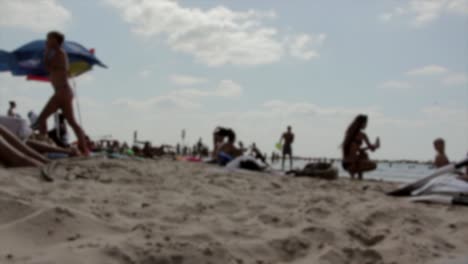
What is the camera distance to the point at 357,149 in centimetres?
830

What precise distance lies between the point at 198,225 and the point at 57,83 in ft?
12.5

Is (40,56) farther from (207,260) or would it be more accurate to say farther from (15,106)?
(207,260)

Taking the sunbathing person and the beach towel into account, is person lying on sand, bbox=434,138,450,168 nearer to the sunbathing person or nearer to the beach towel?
the sunbathing person

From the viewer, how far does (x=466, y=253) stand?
2646 millimetres

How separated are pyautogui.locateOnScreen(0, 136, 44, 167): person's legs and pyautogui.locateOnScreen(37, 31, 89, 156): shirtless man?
5.60ft

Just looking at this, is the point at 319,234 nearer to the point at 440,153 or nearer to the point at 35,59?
the point at 440,153

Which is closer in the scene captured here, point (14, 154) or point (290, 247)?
point (290, 247)

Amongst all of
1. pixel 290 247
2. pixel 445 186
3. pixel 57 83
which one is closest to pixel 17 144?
pixel 57 83

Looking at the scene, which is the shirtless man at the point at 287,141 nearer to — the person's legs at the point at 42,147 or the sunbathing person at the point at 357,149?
the sunbathing person at the point at 357,149

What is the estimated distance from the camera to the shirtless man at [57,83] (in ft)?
18.7

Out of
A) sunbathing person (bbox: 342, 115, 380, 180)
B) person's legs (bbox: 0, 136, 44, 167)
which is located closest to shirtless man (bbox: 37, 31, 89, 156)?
person's legs (bbox: 0, 136, 44, 167)

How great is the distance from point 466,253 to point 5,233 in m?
2.48

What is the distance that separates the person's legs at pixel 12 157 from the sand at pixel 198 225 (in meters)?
0.17

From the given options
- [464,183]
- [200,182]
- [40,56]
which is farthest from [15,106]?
[464,183]
